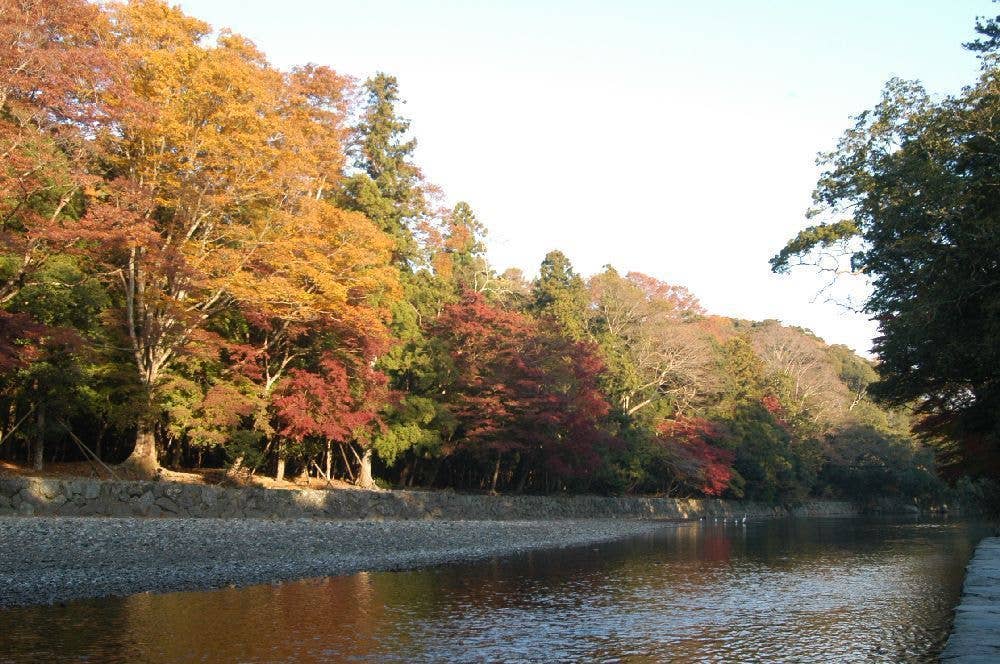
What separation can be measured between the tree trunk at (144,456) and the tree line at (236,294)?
11 centimetres

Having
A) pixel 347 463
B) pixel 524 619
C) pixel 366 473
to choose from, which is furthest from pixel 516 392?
pixel 524 619

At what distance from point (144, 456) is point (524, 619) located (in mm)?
14783

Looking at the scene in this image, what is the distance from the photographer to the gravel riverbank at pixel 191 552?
1362cm

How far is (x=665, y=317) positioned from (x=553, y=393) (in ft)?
60.1

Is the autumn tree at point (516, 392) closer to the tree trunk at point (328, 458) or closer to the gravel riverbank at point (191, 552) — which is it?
the tree trunk at point (328, 458)

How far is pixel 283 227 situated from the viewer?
24.6m

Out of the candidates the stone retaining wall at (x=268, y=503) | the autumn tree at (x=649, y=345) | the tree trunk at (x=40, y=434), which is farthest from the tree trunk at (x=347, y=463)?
the autumn tree at (x=649, y=345)

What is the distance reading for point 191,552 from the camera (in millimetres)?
16844

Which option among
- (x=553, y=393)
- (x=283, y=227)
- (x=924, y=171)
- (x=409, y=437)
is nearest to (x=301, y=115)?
(x=283, y=227)

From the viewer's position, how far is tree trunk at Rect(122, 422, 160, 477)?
898 inches

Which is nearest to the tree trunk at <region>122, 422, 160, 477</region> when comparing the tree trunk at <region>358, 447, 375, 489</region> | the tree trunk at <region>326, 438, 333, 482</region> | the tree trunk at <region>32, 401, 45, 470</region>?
the tree trunk at <region>32, 401, 45, 470</region>

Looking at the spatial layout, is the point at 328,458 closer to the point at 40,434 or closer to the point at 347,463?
the point at 347,463

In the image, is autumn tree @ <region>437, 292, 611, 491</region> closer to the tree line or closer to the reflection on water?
the tree line

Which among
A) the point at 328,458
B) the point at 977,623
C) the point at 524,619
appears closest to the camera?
the point at 977,623
